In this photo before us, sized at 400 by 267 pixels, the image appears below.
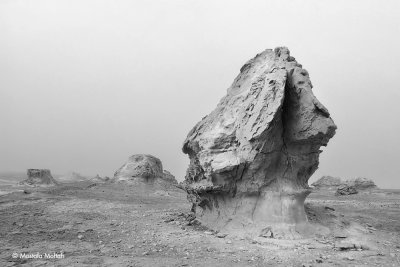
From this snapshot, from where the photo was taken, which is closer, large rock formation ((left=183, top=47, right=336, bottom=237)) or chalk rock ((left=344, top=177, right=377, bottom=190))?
large rock formation ((left=183, top=47, right=336, bottom=237))

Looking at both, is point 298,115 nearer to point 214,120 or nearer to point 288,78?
point 288,78

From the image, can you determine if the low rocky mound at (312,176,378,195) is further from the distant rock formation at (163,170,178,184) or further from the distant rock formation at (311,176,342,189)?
the distant rock formation at (163,170,178,184)

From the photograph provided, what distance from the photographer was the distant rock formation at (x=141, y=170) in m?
34.3

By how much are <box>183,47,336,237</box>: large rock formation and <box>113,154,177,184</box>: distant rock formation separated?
22.3 m

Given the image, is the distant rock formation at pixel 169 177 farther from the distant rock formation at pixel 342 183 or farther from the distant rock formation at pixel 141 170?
the distant rock formation at pixel 342 183

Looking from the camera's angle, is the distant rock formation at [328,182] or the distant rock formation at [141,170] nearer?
the distant rock formation at [141,170]

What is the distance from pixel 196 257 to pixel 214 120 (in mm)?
5985

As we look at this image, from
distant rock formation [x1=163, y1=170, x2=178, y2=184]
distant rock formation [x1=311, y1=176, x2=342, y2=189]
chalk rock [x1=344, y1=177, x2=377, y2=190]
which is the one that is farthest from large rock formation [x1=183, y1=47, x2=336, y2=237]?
distant rock formation [x1=311, y1=176, x2=342, y2=189]

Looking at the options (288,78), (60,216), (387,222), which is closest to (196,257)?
(288,78)

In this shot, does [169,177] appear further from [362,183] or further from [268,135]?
[268,135]

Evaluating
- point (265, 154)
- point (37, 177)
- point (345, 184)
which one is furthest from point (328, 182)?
point (265, 154)

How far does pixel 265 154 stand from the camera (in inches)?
446

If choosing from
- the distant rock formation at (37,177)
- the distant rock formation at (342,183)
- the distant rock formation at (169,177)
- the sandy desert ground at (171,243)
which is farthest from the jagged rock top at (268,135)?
the distant rock formation at (37,177)

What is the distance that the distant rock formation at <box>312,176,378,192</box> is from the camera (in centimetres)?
3866
